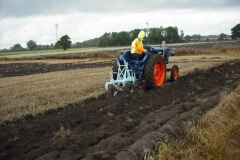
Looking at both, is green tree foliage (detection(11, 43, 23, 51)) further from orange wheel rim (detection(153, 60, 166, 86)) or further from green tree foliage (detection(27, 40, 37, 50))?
orange wheel rim (detection(153, 60, 166, 86))

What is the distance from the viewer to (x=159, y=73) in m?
9.92

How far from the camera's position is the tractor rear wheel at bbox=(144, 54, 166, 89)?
8.83 m

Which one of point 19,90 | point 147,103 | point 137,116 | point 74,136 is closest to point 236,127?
point 137,116

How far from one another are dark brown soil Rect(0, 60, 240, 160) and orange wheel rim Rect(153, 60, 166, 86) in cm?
100

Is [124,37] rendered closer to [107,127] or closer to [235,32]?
[235,32]

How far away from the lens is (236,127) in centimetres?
576

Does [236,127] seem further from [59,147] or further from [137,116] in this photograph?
[59,147]

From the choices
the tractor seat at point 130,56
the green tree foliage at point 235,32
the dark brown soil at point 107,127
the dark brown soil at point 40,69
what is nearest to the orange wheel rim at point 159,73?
the tractor seat at point 130,56

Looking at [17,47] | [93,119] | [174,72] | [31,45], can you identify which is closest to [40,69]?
[174,72]

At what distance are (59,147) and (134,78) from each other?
4.61 meters

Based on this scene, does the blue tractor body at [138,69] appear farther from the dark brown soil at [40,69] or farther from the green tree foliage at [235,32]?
the green tree foliage at [235,32]

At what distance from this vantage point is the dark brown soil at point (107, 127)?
4.58 metres

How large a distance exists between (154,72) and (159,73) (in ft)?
1.73

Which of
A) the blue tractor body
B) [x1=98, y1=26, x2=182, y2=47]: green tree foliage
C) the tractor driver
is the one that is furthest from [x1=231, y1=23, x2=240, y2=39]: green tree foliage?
the tractor driver
